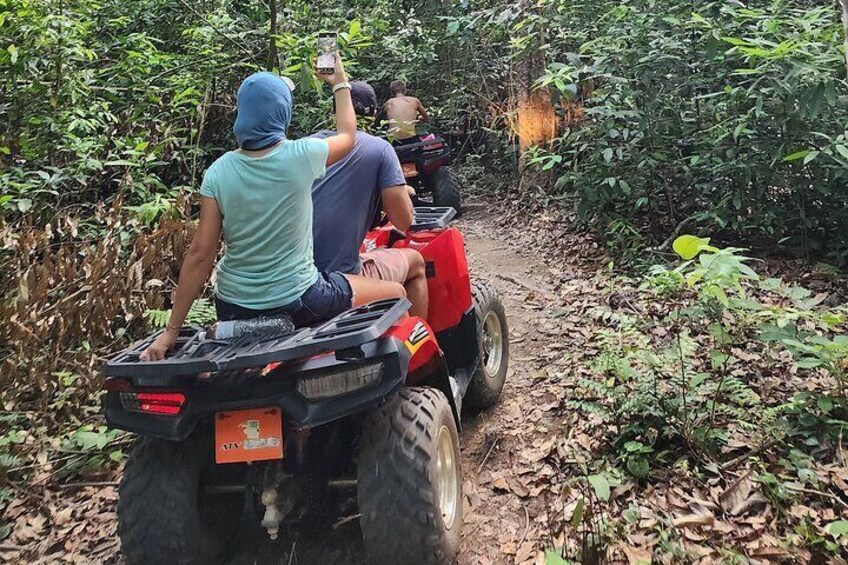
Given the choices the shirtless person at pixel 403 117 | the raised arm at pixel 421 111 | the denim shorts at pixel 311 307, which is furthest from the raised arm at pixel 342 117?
the raised arm at pixel 421 111

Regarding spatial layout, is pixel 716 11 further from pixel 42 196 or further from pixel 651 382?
pixel 42 196

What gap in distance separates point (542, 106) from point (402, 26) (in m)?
4.63

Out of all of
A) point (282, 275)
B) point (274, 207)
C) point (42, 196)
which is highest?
point (274, 207)

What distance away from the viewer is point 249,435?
92.7 inches

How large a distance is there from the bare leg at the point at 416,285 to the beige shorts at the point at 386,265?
62 millimetres

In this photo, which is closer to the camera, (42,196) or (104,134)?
(42,196)

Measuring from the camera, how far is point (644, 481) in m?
3.12

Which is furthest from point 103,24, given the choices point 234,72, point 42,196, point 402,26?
point 402,26

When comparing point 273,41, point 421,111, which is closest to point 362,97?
point 273,41

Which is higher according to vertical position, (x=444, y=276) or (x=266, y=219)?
(x=266, y=219)

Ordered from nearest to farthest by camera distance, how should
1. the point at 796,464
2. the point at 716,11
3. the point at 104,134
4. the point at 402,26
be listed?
the point at 796,464
the point at 716,11
the point at 104,134
the point at 402,26

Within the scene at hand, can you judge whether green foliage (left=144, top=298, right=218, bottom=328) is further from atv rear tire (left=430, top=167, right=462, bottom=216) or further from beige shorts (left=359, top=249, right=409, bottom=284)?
atv rear tire (left=430, top=167, right=462, bottom=216)

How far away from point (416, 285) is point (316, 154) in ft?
3.84

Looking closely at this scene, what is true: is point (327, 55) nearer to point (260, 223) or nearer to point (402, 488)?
point (260, 223)
